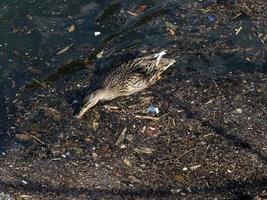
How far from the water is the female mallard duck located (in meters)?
0.51

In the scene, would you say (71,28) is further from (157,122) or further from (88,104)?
(157,122)

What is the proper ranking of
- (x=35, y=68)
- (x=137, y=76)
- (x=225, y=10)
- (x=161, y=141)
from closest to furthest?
(x=161, y=141) < (x=137, y=76) < (x=35, y=68) < (x=225, y=10)

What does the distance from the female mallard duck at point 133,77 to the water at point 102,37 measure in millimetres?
514

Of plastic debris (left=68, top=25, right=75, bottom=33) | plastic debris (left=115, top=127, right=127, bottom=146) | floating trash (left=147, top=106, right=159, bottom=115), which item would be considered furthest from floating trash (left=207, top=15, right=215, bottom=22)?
plastic debris (left=115, top=127, right=127, bottom=146)

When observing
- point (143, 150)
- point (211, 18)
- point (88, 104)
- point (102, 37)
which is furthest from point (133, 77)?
point (211, 18)

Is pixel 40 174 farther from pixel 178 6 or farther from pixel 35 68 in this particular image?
pixel 178 6

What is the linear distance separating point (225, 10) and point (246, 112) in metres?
2.67

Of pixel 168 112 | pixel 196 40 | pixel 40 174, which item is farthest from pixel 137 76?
pixel 40 174

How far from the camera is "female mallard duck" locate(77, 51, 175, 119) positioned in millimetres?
8586

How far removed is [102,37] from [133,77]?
1478 mm

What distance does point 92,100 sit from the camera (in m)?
8.34

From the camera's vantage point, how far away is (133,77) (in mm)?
8688

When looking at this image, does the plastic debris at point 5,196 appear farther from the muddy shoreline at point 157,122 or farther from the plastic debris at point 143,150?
the plastic debris at point 143,150

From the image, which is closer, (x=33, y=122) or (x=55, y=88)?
(x=33, y=122)
